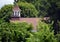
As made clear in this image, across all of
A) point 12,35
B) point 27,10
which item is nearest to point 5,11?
point 27,10

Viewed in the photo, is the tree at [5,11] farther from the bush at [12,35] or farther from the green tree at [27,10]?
the bush at [12,35]

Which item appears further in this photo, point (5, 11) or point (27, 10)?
point (27, 10)

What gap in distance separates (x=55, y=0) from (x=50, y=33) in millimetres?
27633

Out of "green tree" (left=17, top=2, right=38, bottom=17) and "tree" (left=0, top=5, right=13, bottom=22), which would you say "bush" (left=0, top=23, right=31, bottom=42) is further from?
"green tree" (left=17, top=2, right=38, bottom=17)

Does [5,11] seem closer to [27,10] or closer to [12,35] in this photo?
[27,10]

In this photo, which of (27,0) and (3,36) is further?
(27,0)

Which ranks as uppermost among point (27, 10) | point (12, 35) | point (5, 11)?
point (12, 35)

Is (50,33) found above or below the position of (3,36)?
above

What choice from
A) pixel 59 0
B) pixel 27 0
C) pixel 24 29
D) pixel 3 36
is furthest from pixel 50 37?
pixel 27 0

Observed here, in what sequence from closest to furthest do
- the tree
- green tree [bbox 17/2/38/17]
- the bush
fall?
1. the bush
2. the tree
3. green tree [bbox 17/2/38/17]

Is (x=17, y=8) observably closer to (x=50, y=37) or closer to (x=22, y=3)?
(x=22, y=3)

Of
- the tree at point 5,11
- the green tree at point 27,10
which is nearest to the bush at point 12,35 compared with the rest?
the tree at point 5,11

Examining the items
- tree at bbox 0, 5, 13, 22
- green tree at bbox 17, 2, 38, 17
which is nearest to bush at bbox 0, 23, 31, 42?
tree at bbox 0, 5, 13, 22

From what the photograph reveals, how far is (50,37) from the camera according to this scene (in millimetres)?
17328
